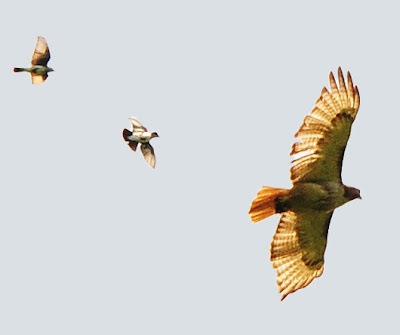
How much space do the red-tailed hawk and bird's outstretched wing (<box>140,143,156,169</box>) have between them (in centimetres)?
308

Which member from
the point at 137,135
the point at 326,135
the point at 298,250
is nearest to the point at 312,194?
the point at 326,135

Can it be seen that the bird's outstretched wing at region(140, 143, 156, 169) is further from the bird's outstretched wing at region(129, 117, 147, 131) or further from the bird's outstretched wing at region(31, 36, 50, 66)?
the bird's outstretched wing at region(31, 36, 50, 66)

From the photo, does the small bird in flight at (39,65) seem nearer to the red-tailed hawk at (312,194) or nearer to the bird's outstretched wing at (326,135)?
the red-tailed hawk at (312,194)

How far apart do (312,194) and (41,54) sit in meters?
6.24

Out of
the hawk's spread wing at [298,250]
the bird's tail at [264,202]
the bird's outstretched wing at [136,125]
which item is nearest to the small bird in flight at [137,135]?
the bird's outstretched wing at [136,125]

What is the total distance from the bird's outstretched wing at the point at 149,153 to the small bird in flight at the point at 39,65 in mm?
2482

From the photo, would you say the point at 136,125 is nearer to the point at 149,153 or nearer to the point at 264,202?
the point at 149,153

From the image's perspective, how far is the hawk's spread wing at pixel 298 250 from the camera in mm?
14617

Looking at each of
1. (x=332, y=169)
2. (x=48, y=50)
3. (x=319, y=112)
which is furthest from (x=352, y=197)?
(x=48, y=50)

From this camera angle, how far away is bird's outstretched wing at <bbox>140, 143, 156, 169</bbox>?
16.7 metres

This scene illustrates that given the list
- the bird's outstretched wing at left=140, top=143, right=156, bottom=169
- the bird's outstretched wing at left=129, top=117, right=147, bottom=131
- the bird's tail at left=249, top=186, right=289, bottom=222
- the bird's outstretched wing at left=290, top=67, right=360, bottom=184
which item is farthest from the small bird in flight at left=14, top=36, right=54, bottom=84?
the bird's outstretched wing at left=290, top=67, right=360, bottom=184

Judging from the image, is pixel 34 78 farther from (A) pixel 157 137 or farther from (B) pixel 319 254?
(B) pixel 319 254

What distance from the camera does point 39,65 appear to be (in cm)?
1759

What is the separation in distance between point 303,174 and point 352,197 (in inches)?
31.6
